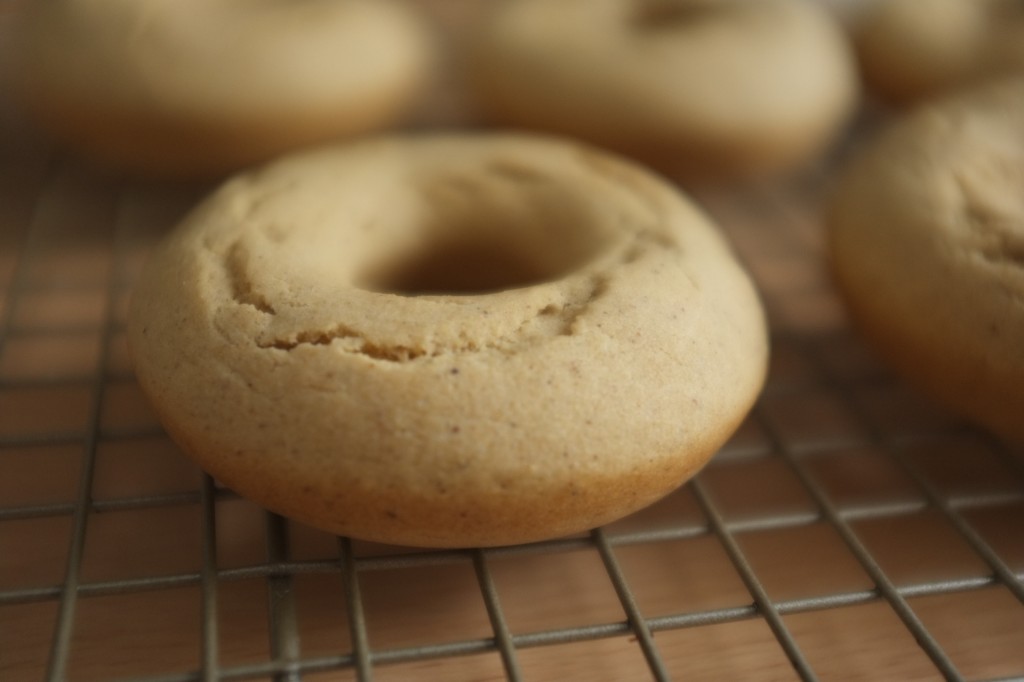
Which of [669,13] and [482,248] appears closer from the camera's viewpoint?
[482,248]

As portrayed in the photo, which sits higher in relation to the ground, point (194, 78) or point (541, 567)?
point (194, 78)

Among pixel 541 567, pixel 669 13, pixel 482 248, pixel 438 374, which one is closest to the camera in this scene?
pixel 438 374

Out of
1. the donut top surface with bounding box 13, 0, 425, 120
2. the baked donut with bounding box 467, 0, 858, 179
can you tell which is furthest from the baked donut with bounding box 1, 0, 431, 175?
the baked donut with bounding box 467, 0, 858, 179

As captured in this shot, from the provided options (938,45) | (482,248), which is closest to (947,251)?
(482,248)

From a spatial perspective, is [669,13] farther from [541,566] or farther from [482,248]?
[541,566]

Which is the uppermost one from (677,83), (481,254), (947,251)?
(677,83)

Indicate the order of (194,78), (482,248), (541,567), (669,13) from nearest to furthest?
(541,567), (482,248), (194,78), (669,13)

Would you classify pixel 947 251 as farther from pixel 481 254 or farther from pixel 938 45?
pixel 938 45

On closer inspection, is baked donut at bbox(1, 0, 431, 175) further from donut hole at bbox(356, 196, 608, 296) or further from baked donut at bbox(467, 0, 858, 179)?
donut hole at bbox(356, 196, 608, 296)
